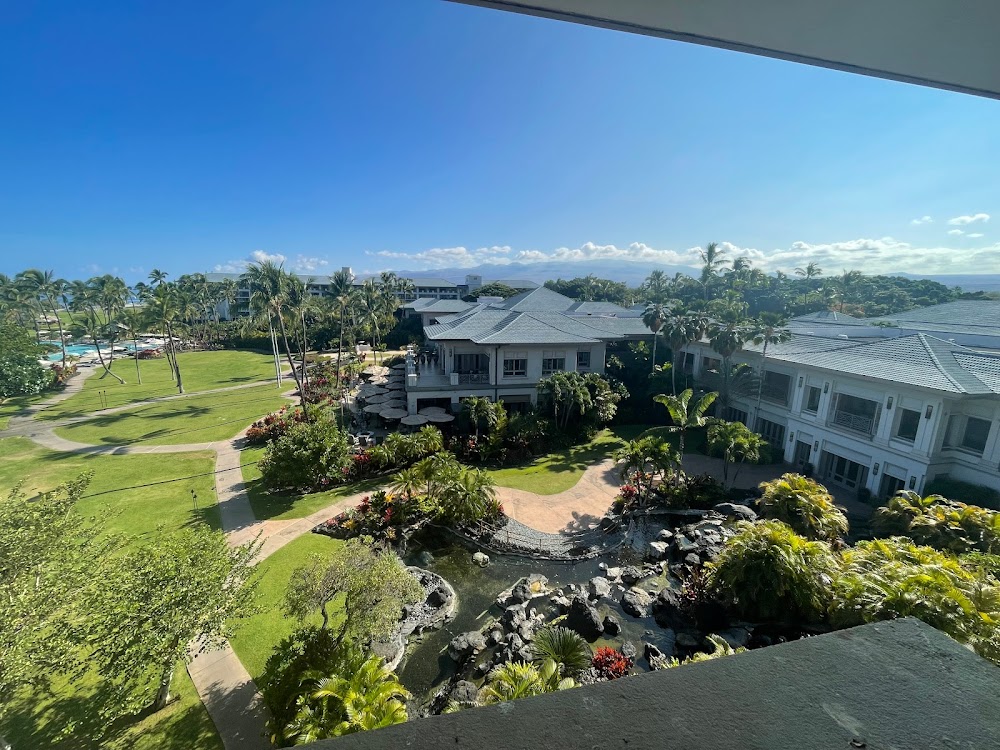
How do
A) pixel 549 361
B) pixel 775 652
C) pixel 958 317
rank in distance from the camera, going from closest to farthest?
pixel 775 652, pixel 549 361, pixel 958 317

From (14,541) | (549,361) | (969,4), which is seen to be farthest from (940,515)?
(14,541)

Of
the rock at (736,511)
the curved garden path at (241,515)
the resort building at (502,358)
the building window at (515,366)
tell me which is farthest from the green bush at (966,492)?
the building window at (515,366)

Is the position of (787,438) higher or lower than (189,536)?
lower

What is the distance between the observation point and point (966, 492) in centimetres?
1866

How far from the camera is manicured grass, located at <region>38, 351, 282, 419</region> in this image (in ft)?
122

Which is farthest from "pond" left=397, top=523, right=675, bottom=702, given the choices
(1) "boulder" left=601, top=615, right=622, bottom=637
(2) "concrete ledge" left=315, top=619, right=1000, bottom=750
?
(2) "concrete ledge" left=315, top=619, right=1000, bottom=750

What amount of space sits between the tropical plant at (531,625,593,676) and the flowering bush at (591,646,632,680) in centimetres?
25

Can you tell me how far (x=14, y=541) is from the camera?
8133 millimetres

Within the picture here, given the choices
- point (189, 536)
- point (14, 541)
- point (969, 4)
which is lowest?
point (189, 536)

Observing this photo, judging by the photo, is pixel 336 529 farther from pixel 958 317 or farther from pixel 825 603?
pixel 958 317

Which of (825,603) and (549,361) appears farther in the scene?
(549,361)

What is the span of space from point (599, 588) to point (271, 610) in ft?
35.0

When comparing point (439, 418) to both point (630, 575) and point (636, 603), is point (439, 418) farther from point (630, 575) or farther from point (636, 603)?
point (636, 603)

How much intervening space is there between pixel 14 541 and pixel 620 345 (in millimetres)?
36957
